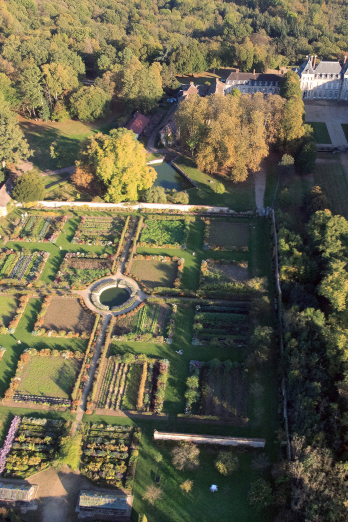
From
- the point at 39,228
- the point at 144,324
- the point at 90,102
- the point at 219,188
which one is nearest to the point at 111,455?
the point at 144,324

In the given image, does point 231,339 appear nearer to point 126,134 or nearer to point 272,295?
point 272,295

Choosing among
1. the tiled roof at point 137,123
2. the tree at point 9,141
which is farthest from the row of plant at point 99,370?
the tiled roof at point 137,123

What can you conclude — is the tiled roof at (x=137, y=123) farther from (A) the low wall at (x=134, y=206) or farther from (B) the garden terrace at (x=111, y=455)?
(B) the garden terrace at (x=111, y=455)

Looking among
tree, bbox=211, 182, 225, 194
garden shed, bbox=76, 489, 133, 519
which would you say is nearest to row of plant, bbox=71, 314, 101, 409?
garden shed, bbox=76, 489, 133, 519

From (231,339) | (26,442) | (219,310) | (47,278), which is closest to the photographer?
(26,442)

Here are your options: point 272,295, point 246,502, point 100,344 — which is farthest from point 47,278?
point 246,502

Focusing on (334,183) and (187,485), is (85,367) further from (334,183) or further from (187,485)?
(334,183)
